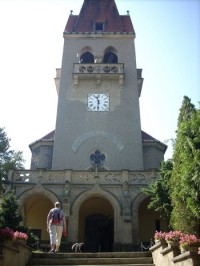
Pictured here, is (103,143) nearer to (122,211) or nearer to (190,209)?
(122,211)

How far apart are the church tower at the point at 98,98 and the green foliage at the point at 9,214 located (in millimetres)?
9013

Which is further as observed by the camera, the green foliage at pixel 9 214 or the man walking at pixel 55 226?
the green foliage at pixel 9 214

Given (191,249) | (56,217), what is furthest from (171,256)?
(56,217)

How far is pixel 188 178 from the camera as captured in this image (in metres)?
11.7

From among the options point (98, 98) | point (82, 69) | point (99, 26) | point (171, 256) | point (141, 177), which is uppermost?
point (99, 26)

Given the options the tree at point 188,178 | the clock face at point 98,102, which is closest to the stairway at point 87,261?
the tree at point 188,178

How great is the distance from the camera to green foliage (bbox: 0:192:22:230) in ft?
58.6

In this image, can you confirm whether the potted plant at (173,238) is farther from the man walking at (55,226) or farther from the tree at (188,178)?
the man walking at (55,226)

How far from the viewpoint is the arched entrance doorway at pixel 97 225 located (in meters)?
25.0

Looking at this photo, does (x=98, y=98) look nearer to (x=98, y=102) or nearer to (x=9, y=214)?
(x=98, y=102)

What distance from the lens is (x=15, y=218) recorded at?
60.0 feet

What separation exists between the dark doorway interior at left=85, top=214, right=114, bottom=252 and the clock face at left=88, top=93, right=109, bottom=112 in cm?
976

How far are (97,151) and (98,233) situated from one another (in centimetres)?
677

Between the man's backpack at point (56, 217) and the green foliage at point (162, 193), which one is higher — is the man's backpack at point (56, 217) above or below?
below
